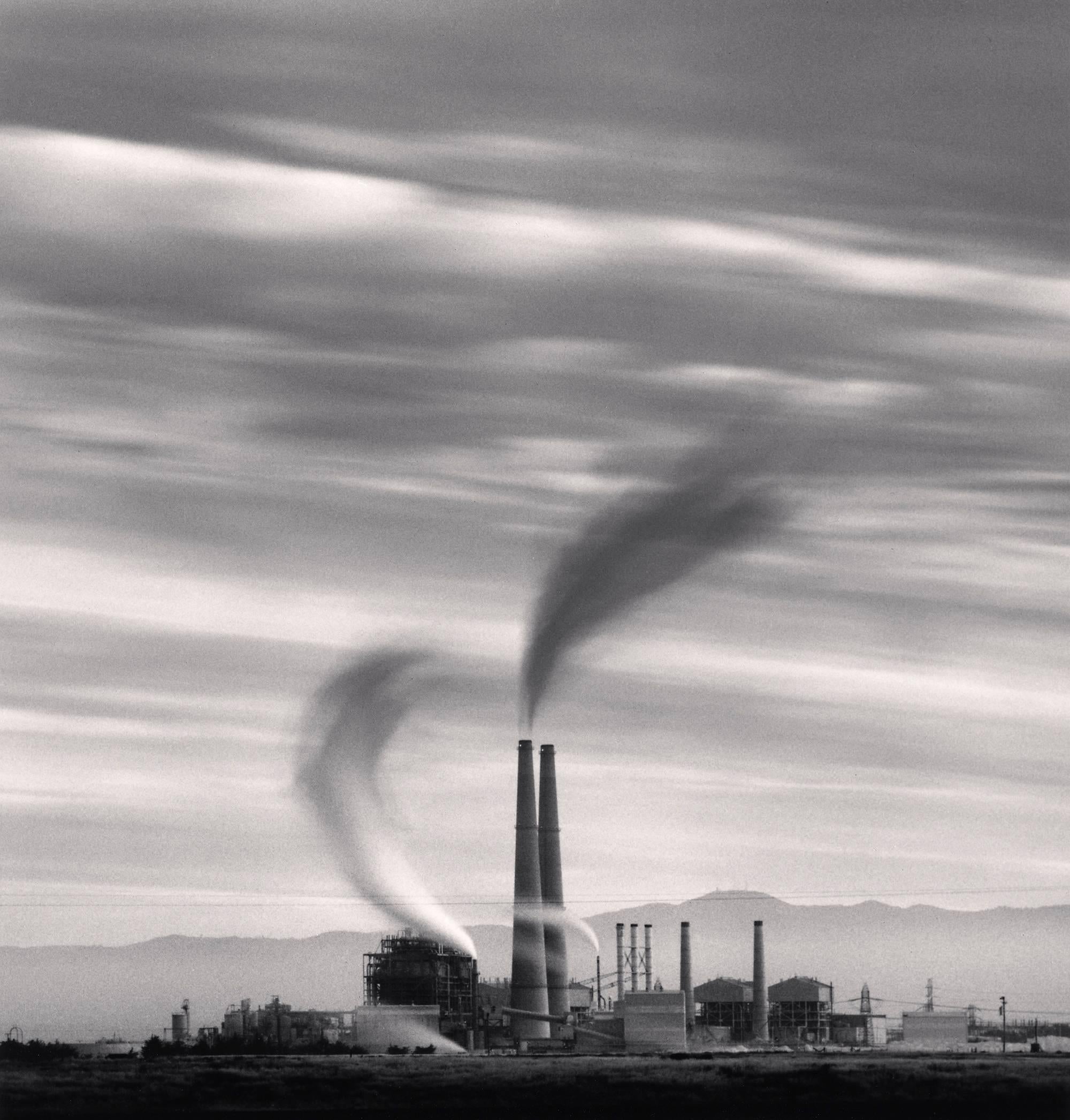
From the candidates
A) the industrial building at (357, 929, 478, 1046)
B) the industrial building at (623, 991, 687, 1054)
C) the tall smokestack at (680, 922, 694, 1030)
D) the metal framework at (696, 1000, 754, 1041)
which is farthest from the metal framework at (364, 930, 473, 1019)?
the metal framework at (696, 1000, 754, 1041)

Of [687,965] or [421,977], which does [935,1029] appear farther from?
[421,977]

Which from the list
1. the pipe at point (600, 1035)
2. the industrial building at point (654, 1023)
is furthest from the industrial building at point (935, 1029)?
the pipe at point (600, 1035)

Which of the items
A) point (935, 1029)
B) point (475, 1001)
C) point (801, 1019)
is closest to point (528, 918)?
point (475, 1001)

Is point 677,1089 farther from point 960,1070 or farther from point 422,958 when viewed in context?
point 422,958

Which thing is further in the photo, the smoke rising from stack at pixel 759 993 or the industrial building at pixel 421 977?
the smoke rising from stack at pixel 759 993

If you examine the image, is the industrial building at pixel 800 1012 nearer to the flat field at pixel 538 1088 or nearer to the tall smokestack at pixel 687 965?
the tall smokestack at pixel 687 965

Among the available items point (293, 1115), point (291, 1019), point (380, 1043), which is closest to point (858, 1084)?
point (293, 1115)

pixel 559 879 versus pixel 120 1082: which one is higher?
pixel 559 879

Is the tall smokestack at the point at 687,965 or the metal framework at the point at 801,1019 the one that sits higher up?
the tall smokestack at the point at 687,965
